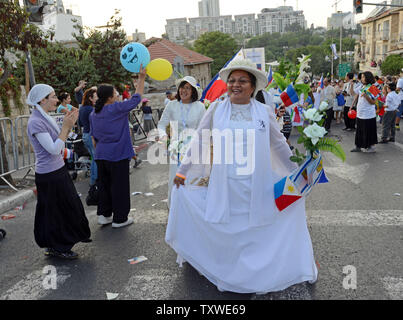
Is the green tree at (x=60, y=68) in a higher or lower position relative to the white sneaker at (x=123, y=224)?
higher

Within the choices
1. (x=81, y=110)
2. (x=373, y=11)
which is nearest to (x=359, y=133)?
(x=81, y=110)

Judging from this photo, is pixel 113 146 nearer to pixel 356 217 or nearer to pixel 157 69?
pixel 157 69

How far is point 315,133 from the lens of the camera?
3473 mm

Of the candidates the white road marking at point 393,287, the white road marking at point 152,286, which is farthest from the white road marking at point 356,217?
the white road marking at point 152,286

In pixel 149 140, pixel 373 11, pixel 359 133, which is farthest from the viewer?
pixel 373 11

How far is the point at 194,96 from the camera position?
5629mm

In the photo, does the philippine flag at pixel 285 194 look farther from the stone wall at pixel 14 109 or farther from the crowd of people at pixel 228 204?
the stone wall at pixel 14 109

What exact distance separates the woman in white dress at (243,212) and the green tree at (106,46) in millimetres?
10394

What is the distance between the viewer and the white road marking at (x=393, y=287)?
3.47 m

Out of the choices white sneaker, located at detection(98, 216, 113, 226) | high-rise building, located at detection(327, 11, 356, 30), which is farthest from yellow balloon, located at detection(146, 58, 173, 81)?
high-rise building, located at detection(327, 11, 356, 30)

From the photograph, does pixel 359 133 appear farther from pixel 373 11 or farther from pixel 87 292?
pixel 373 11

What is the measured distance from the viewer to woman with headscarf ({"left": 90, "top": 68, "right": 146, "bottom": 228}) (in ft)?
17.2

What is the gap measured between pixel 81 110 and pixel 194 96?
293cm

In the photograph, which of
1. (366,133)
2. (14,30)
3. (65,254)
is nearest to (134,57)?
(65,254)
